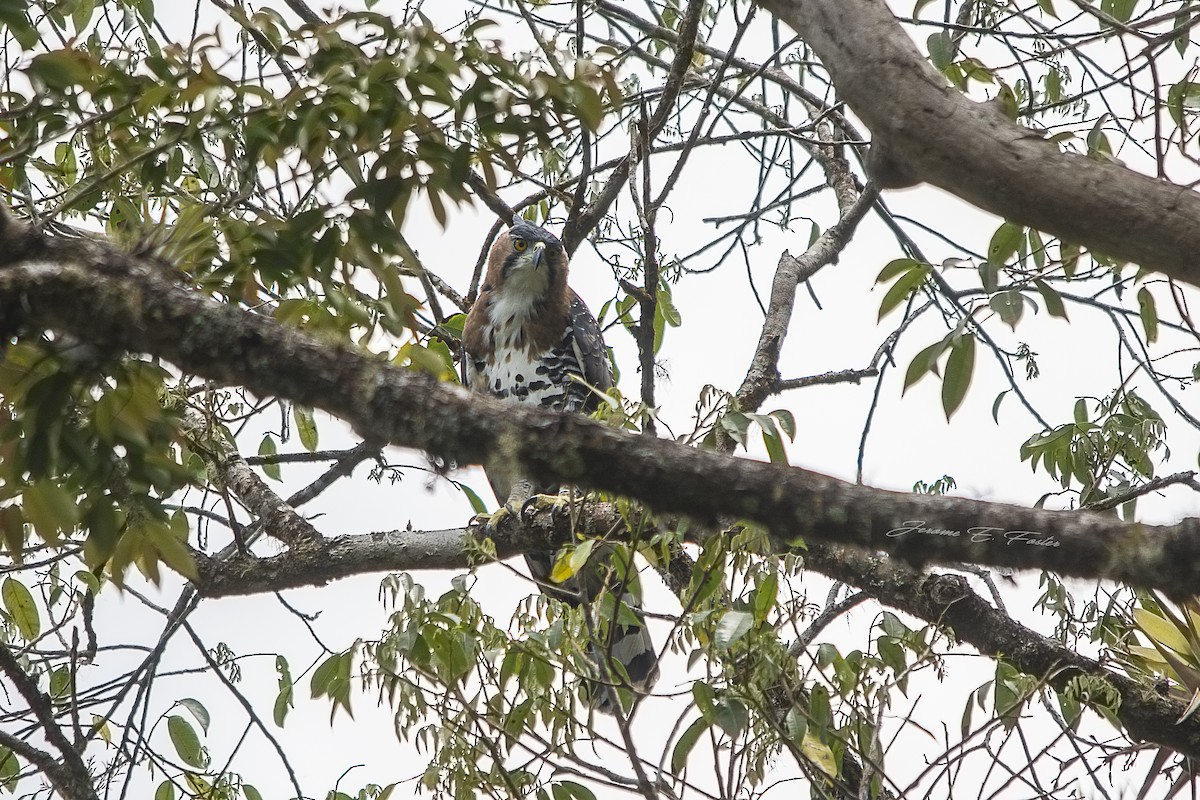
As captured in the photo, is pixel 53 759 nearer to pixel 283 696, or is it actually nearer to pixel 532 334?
pixel 283 696

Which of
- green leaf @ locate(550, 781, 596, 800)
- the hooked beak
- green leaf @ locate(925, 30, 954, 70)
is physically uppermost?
the hooked beak

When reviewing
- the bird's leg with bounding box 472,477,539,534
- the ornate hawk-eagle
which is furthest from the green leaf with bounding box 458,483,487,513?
the ornate hawk-eagle

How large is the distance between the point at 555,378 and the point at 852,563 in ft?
7.79

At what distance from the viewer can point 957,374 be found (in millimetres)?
2234

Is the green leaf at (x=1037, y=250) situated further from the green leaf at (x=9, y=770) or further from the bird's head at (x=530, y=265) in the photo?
the green leaf at (x=9, y=770)

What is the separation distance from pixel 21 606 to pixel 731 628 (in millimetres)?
2334

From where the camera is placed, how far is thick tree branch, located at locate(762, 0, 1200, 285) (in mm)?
1576

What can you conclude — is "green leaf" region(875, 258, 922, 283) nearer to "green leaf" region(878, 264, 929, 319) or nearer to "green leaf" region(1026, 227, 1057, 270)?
"green leaf" region(878, 264, 929, 319)

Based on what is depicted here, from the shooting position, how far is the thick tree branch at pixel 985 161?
1.58 m

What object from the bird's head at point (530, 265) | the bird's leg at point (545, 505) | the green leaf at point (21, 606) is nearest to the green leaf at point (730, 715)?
the bird's leg at point (545, 505)

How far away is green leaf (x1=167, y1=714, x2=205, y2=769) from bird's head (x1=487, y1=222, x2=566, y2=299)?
263 centimetres

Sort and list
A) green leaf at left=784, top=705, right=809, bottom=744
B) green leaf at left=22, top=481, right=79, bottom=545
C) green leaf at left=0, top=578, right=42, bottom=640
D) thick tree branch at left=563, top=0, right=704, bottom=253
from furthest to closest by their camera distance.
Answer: green leaf at left=0, top=578, right=42, bottom=640
thick tree branch at left=563, top=0, right=704, bottom=253
green leaf at left=784, top=705, right=809, bottom=744
green leaf at left=22, top=481, right=79, bottom=545

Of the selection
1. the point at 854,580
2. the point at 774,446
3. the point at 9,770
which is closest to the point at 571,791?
the point at 774,446

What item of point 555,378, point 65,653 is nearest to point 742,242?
point 555,378
